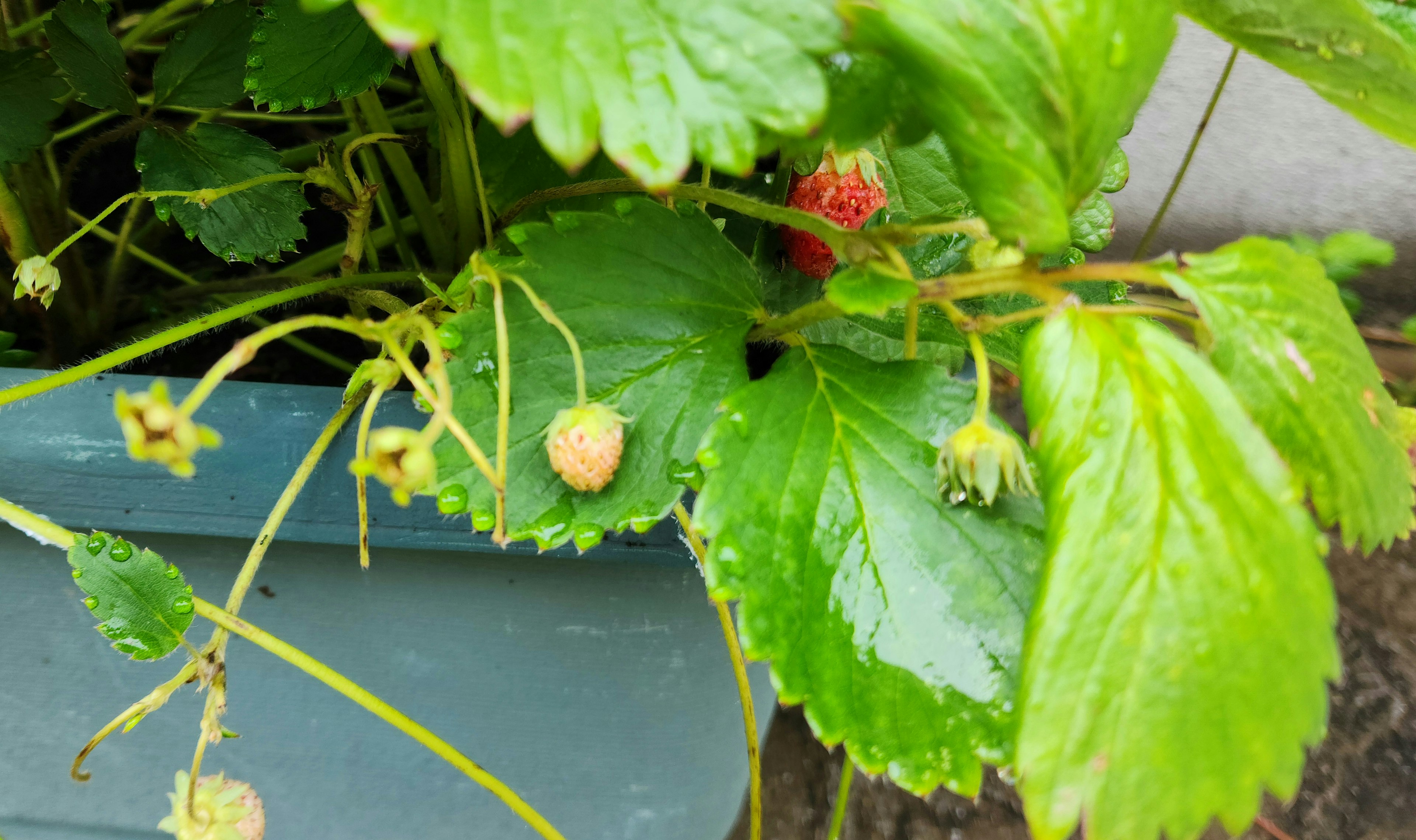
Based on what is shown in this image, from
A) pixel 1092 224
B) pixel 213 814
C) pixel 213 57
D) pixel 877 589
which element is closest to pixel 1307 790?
pixel 1092 224

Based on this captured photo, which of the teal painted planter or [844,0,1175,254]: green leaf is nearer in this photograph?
[844,0,1175,254]: green leaf

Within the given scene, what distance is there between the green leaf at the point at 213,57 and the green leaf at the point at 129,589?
0.72ft

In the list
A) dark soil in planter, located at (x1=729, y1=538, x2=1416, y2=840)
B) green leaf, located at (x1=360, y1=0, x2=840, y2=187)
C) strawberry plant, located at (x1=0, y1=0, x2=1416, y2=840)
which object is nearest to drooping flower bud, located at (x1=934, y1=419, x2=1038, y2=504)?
strawberry plant, located at (x1=0, y1=0, x2=1416, y2=840)

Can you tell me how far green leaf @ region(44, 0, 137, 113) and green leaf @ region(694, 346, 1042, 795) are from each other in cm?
33

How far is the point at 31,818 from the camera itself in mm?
512

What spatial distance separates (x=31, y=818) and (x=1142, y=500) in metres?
0.61

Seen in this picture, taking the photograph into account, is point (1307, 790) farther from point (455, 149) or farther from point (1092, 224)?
point (455, 149)

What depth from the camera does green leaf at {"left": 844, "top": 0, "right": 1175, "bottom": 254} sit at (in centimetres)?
21

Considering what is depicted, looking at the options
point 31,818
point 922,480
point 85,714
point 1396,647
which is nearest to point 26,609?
point 85,714

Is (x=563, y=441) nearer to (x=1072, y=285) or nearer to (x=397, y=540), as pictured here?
(x=397, y=540)

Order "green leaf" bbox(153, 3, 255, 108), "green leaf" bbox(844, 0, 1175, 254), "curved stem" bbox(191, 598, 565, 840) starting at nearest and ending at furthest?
"green leaf" bbox(844, 0, 1175, 254)
"curved stem" bbox(191, 598, 565, 840)
"green leaf" bbox(153, 3, 255, 108)

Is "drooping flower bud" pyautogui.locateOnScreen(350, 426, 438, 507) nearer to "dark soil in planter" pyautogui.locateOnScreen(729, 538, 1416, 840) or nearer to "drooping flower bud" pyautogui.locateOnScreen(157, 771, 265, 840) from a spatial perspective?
"drooping flower bud" pyautogui.locateOnScreen(157, 771, 265, 840)

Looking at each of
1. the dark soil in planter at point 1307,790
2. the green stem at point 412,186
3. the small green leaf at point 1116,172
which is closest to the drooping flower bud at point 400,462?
the green stem at point 412,186

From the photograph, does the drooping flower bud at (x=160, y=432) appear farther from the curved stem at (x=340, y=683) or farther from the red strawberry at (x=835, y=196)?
the red strawberry at (x=835, y=196)
